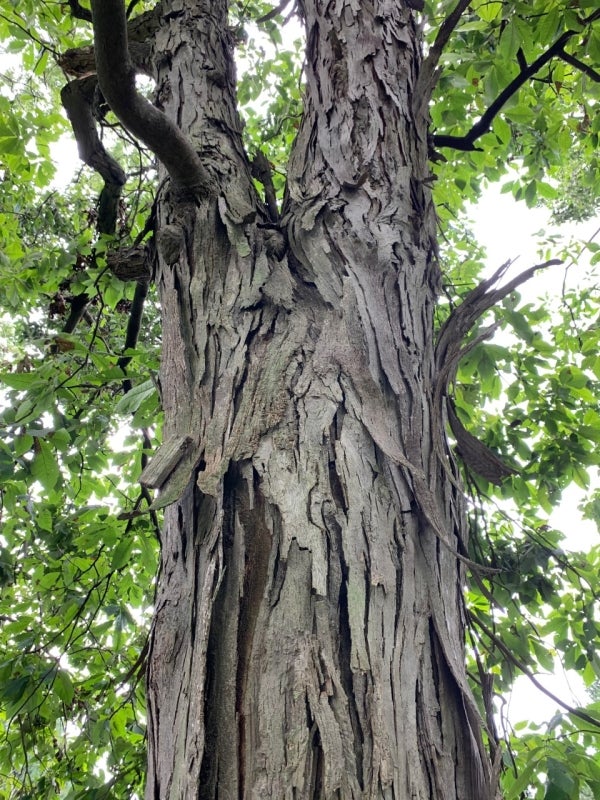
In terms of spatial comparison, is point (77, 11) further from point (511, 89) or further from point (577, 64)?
point (577, 64)

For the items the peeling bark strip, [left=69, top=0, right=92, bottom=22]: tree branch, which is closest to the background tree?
the peeling bark strip

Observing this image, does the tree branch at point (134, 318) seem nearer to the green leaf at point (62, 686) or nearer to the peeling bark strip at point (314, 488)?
the peeling bark strip at point (314, 488)

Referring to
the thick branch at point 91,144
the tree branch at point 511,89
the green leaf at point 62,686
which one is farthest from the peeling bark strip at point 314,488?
the green leaf at point 62,686

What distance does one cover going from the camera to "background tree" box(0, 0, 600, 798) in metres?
0.92

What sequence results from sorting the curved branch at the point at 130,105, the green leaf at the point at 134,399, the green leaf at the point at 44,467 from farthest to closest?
the green leaf at the point at 44,467 < the green leaf at the point at 134,399 < the curved branch at the point at 130,105

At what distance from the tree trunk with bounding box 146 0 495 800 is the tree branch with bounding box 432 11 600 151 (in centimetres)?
37

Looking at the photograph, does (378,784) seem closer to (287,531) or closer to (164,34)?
(287,531)

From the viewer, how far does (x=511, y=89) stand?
195 centimetres

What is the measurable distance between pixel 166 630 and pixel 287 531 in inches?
11.1

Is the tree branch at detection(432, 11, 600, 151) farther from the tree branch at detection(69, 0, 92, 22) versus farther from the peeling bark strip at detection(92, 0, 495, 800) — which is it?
the tree branch at detection(69, 0, 92, 22)

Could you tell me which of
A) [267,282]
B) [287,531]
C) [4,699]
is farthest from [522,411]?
[4,699]

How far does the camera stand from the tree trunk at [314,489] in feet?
2.86

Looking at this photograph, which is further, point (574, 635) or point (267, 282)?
point (574, 635)

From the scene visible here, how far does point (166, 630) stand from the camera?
1042 mm
